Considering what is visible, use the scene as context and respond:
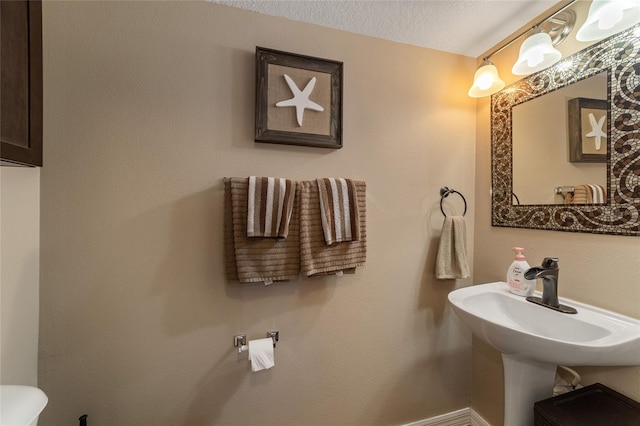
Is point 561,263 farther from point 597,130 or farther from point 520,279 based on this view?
point 597,130

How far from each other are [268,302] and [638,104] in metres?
1.64

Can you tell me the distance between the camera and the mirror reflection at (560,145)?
990 mm

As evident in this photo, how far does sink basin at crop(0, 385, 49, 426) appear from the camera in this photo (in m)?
0.58

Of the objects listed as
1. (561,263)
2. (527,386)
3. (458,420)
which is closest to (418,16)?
(561,263)

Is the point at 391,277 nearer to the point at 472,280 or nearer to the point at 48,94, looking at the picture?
the point at 472,280

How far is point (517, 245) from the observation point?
4.25 feet

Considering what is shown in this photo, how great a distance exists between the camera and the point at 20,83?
757 millimetres

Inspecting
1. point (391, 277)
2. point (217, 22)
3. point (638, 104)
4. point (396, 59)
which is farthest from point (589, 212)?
point (217, 22)

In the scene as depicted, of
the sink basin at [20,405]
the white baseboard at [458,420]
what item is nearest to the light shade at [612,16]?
the white baseboard at [458,420]

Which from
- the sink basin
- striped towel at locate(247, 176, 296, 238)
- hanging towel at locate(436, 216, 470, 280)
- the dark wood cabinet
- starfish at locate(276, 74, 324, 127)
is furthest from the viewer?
hanging towel at locate(436, 216, 470, 280)

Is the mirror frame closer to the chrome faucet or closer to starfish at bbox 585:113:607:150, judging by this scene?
starfish at bbox 585:113:607:150

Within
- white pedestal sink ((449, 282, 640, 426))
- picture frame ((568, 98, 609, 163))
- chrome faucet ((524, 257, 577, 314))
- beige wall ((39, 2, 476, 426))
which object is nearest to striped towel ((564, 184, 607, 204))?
picture frame ((568, 98, 609, 163))

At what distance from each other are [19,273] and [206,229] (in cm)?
63

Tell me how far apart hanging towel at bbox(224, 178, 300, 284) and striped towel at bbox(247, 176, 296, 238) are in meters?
0.04
